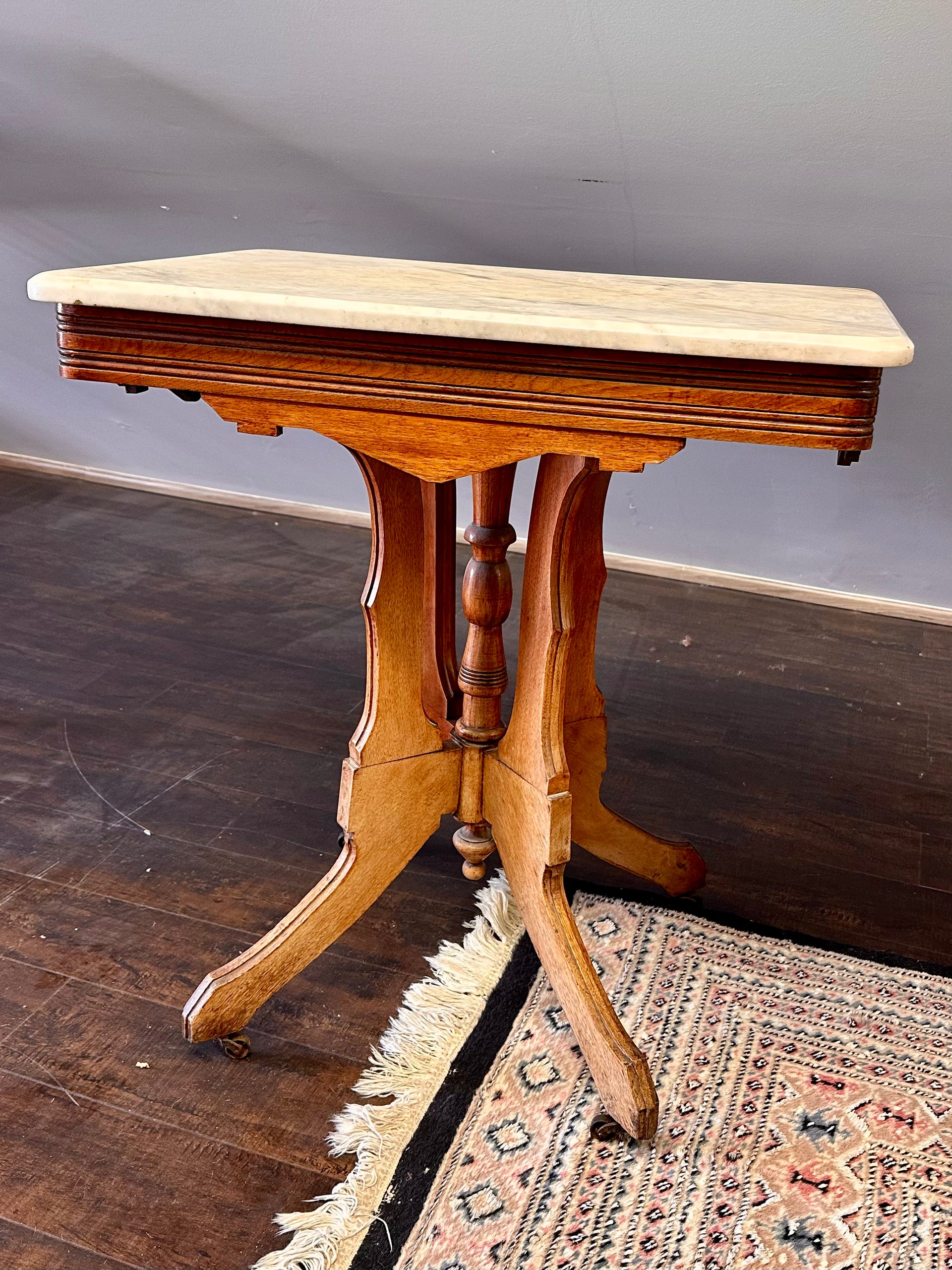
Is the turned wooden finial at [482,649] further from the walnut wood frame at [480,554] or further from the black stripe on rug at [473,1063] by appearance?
the black stripe on rug at [473,1063]

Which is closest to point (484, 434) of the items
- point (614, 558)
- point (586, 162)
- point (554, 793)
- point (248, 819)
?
point (554, 793)

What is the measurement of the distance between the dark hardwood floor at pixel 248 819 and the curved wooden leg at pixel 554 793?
269mm

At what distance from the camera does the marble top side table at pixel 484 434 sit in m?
0.97

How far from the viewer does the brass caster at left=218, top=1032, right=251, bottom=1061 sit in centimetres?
135

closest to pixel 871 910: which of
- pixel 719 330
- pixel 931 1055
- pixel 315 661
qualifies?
pixel 931 1055

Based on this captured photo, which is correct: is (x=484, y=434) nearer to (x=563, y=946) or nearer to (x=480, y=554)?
(x=480, y=554)

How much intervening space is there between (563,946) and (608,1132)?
202 millimetres

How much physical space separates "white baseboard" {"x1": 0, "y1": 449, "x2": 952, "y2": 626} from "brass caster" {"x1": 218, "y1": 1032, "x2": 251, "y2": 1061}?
1.72 metres

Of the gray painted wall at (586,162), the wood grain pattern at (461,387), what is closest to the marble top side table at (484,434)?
the wood grain pattern at (461,387)

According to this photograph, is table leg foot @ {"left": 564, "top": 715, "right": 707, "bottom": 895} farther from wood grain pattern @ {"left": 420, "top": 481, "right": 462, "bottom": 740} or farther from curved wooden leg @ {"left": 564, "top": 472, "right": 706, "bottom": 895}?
wood grain pattern @ {"left": 420, "top": 481, "right": 462, "bottom": 740}

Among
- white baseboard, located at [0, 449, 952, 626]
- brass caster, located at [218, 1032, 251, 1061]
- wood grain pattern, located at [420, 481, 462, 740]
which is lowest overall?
white baseboard, located at [0, 449, 952, 626]

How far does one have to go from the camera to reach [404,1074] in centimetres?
134

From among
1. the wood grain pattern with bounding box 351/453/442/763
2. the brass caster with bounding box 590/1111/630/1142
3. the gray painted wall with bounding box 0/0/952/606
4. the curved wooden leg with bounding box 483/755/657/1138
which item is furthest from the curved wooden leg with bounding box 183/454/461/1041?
the gray painted wall with bounding box 0/0/952/606

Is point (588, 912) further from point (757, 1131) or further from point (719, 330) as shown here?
point (719, 330)
